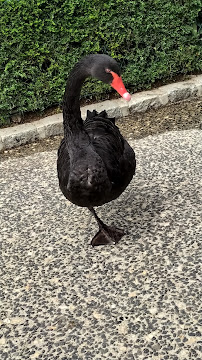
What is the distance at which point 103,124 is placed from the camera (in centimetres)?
372

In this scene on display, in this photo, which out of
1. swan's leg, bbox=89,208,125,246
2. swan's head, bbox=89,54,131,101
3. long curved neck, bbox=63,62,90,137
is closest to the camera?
swan's head, bbox=89,54,131,101

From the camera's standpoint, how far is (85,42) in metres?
6.29

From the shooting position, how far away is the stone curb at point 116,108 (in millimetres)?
6008

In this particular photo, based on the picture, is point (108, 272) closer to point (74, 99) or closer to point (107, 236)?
point (107, 236)

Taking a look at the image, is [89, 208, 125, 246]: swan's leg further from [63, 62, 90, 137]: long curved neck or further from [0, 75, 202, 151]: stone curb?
[0, 75, 202, 151]: stone curb

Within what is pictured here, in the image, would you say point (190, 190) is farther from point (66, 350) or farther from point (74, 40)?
point (74, 40)

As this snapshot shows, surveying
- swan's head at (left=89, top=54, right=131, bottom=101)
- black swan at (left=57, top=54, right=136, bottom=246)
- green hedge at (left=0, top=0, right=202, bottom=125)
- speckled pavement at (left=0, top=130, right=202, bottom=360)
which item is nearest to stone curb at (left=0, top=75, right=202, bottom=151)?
green hedge at (left=0, top=0, right=202, bottom=125)

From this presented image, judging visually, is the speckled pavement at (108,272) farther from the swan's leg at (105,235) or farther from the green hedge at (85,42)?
the green hedge at (85,42)

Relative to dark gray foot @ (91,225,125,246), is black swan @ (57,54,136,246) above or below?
above

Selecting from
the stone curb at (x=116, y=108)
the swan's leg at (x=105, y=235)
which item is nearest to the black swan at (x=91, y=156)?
the swan's leg at (x=105, y=235)

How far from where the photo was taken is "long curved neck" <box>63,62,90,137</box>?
3.11 meters

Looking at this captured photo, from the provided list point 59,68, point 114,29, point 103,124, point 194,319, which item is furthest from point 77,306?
point 114,29

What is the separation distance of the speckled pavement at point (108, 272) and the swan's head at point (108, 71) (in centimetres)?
125

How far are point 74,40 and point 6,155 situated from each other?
1766mm
